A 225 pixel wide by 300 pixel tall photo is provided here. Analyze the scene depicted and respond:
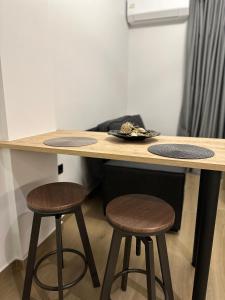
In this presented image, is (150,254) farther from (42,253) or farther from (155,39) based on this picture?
(155,39)

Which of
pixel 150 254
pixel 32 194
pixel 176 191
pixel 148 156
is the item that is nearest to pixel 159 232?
pixel 150 254

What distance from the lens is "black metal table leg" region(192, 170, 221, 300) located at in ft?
3.59

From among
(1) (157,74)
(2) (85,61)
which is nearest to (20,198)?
(2) (85,61)

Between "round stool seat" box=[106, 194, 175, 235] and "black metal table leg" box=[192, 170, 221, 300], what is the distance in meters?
0.17

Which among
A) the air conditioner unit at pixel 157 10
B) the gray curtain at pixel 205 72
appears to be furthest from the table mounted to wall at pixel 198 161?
the air conditioner unit at pixel 157 10

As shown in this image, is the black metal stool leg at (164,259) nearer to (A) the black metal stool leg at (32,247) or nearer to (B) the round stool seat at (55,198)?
(B) the round stool seat at (55,198)

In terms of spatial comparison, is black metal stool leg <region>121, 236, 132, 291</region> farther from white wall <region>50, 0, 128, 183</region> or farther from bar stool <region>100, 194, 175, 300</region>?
white wall <region>50, 0, 128, 183</region>

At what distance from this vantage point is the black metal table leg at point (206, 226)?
1.09 meters

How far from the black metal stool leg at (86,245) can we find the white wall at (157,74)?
280 centimetres

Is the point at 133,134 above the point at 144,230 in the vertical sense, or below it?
above

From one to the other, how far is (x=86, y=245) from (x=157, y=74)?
3.06 metres

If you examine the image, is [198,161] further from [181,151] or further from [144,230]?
[144,230]

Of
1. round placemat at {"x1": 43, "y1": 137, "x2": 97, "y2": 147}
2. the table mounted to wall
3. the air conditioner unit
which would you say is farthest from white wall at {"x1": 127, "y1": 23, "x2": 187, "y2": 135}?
round placemat at {"x1": 43, "y1": 137, "x2": 97, "y2": 147}

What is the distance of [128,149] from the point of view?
3.93 ft
